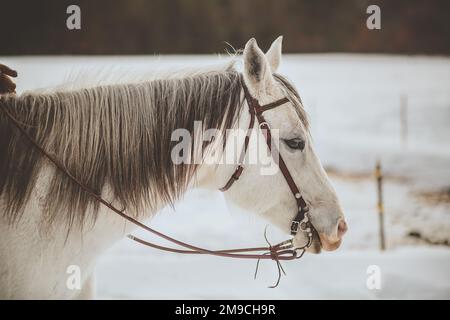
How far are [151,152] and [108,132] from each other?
0.17 metres

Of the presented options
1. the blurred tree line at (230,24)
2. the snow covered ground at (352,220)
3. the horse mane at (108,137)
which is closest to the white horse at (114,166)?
the horse mane at (108,137)

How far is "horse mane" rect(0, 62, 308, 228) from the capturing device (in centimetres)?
141

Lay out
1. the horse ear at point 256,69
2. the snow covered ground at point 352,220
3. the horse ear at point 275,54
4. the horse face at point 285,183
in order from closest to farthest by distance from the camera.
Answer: the horse ear at point 256,69 < the horse face at point 285,183 < the horse ear at point 275,54 < the snow covered ground at point 352,220

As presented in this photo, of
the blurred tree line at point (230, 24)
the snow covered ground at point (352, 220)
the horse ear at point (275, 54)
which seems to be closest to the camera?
the horse ear at point (275, 54)

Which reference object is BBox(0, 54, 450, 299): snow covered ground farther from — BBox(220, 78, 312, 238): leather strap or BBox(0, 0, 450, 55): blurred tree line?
BBox(0, 0, 450, 55): blurred tree line

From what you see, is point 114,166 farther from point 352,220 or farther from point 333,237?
point 352,220

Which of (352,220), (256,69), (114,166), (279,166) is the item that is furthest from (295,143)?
(352,220)

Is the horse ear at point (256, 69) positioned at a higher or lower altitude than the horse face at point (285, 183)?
higher

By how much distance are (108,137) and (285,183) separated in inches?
26.9

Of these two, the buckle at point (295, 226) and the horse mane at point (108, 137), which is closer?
the horse mane at point (108, 137)

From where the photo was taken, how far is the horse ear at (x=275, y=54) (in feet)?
5.28

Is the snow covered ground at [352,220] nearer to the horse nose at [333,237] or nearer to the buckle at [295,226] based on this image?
the buckle at [295,226]

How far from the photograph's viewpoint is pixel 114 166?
4.75 feet
